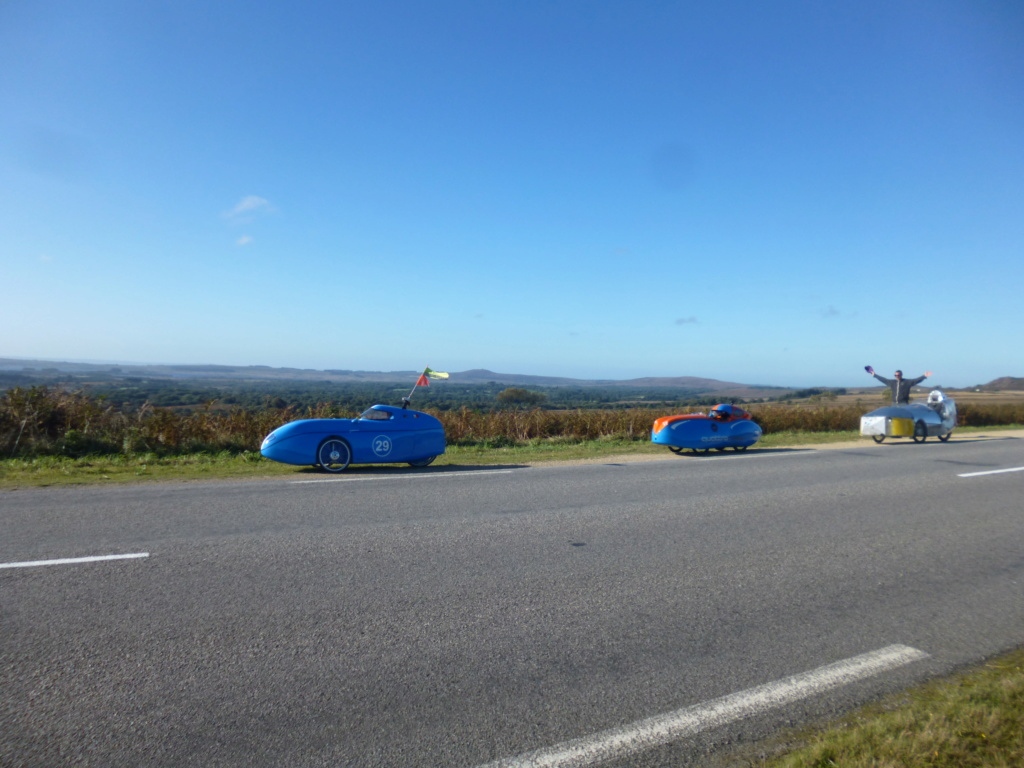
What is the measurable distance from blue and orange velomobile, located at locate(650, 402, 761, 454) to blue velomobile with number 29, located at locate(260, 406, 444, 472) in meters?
5.24

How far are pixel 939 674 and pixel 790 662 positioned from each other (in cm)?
84

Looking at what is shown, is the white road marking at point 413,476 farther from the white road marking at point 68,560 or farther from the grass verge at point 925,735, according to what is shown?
the grass verge at point 925,735

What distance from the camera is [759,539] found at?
6.99m

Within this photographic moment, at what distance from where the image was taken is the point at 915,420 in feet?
61.6

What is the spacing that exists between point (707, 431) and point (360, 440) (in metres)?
7.81

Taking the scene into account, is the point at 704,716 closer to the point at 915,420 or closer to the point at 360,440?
the point at 360,440

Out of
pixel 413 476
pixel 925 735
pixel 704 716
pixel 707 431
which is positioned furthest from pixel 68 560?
pixel 707 431

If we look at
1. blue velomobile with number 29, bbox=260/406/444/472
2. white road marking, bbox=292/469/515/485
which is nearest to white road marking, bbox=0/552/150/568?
white road marking, bbox=292/469/515/485

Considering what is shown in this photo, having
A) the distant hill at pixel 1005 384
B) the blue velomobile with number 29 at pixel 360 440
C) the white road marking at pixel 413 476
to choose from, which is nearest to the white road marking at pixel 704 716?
the white road marking at pixel 413 476

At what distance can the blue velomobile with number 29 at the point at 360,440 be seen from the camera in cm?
1116

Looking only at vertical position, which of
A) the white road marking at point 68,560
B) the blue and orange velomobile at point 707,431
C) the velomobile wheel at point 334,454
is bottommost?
the white road marking at point 68,560

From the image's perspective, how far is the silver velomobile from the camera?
18.7m

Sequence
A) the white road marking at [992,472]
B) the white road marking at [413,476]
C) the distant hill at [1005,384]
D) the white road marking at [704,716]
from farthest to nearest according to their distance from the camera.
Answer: the distant hill at [1005,384] < the white road marking at [992,472] < the white road marking at [413,476] < the white road marking at [704,716]

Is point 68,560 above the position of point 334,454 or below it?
below
